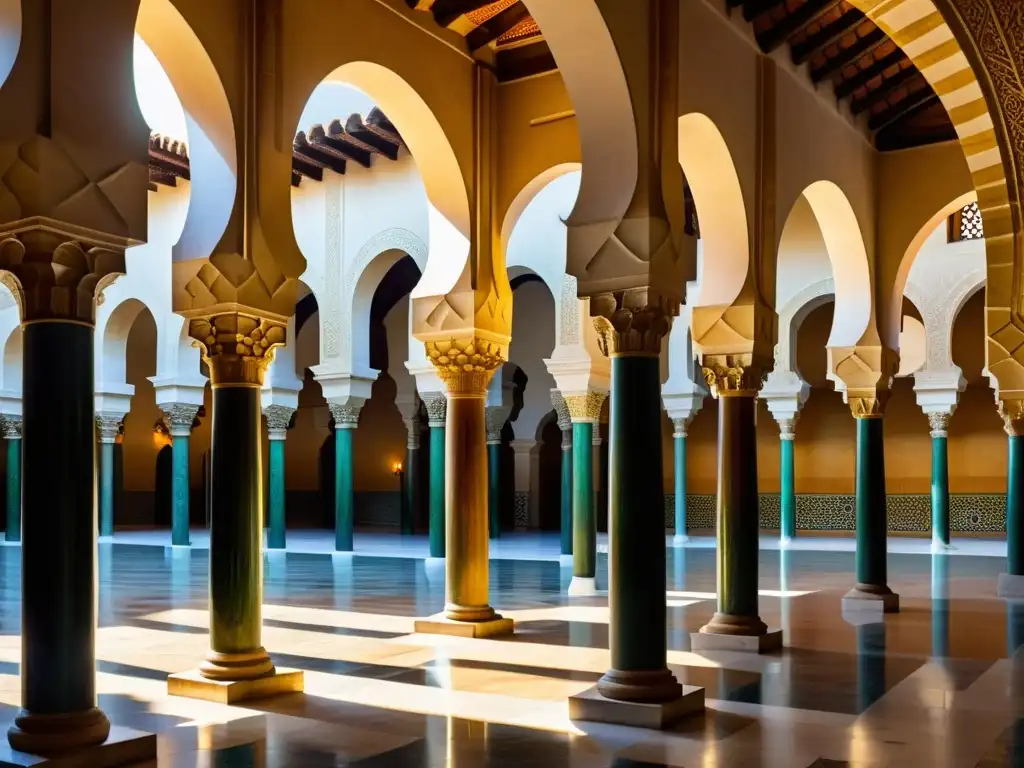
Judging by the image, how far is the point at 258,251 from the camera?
5840 millimetres

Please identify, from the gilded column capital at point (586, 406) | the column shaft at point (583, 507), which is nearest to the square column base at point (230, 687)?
the column shaft at point (583, 507)

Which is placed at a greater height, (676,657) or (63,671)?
(63,671)

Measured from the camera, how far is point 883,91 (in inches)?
375

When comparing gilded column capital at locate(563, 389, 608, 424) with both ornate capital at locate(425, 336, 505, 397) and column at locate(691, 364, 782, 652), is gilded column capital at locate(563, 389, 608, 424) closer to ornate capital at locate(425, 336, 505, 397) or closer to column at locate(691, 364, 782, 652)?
ornate capital at locate(425, 336, 505, 397)

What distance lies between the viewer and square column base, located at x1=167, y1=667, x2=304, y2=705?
18.9 feet

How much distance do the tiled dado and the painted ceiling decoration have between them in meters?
12.0

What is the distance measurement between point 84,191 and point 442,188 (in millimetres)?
4251

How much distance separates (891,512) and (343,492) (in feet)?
38.8

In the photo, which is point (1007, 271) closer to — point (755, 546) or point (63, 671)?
point (755, 546)

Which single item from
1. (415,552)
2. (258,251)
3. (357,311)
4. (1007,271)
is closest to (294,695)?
(258,251)

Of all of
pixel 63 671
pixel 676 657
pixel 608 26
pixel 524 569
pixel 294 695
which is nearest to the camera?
pixel 63 671

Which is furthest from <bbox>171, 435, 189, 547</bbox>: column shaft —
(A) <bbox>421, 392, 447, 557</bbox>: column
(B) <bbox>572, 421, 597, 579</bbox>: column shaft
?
(B) <bbox>572, 421, 597, 579</bbox>: column shaft

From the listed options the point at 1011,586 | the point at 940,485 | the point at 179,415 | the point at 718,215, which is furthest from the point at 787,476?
the point at 718,215

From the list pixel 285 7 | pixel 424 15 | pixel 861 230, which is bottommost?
pixel 861 230
